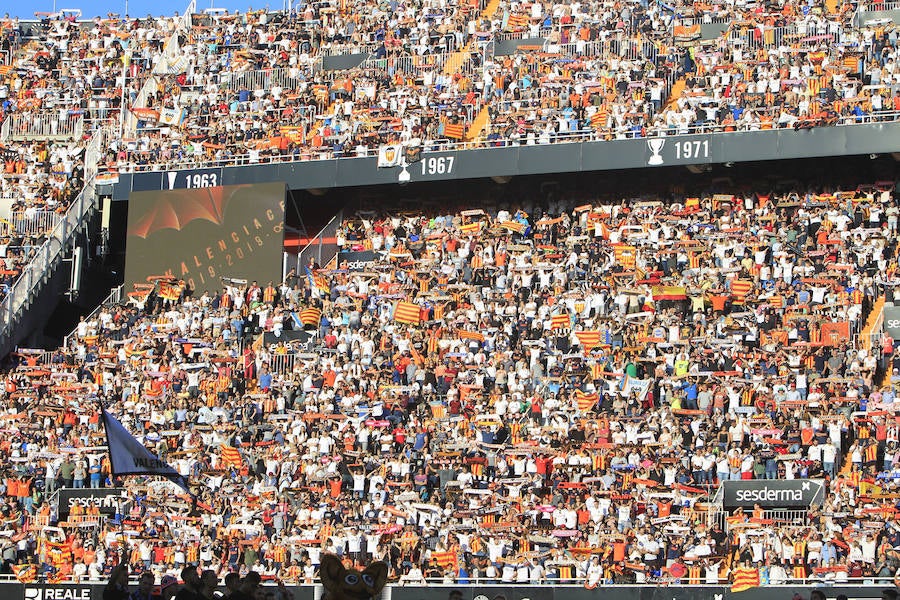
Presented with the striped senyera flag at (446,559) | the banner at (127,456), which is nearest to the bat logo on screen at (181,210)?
the striped senyera flag at (446,559)

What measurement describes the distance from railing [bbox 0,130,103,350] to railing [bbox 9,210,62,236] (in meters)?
0.30

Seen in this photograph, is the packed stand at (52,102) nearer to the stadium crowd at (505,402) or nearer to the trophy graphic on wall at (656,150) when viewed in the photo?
the stadium crowd at (505,402)

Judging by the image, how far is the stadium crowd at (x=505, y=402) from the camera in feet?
81.0

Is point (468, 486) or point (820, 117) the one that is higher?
point (820, 117)

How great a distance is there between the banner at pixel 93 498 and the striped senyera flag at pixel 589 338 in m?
8.63

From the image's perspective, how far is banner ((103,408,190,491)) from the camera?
1988 cm

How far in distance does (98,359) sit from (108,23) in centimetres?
1300

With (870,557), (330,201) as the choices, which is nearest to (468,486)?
(870,557)

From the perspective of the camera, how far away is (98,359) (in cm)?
3297

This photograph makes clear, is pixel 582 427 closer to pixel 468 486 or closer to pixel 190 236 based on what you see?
pixel 468 486

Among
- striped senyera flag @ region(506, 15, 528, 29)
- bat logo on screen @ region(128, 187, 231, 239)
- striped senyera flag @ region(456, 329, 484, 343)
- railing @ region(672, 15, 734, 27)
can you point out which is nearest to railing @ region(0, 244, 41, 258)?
bat logo on screen @ region(128, 187, 231, 239)

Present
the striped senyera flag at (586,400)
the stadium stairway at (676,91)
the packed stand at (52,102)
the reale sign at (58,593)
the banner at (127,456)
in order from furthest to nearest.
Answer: the packed stand at (52,102) → the stadium stairway at (676,91) → the striped senyera flag at (586,400) → the reale sign at (58,593) → the banner at (127,456)

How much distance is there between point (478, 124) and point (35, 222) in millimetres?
10399

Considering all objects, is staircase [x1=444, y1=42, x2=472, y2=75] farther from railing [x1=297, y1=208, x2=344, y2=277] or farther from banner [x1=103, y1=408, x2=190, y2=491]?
banner [x1=103, y1=408, x2=190, y2=491]
